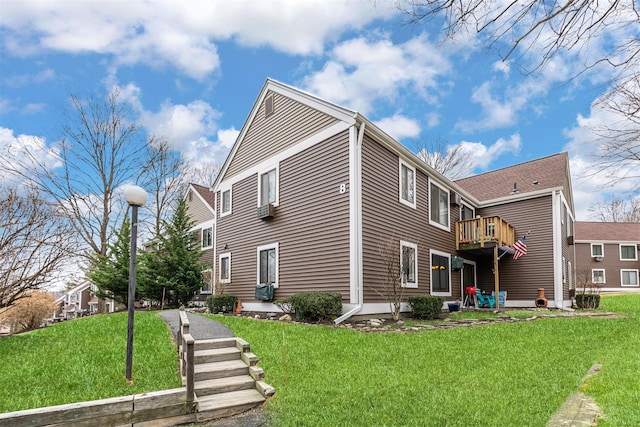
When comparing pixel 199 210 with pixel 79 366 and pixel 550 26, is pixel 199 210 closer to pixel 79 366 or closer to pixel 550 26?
pixel 79 366

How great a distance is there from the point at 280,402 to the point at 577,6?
4926mm

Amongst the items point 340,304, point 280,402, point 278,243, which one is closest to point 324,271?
point 340,304

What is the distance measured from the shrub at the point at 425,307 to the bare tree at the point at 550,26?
8.21 meters

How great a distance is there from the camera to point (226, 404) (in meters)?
4.93

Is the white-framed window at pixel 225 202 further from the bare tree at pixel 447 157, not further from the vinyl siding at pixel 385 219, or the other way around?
the bare tree at pixel 447 157

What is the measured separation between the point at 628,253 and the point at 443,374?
3524 centimetres

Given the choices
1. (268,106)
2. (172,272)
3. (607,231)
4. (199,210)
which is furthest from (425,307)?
(607,231)

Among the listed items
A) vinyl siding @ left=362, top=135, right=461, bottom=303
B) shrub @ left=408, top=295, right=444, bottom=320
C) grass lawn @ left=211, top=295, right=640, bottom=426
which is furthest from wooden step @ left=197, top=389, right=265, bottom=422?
shrub @ left=408, top=295, right=444, bottom=320

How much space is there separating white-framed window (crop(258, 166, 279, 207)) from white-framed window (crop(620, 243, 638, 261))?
31524 millimetres

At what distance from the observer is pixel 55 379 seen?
5723 millimetres

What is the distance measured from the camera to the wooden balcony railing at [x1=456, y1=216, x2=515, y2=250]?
15062mm

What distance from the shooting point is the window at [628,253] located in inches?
1283

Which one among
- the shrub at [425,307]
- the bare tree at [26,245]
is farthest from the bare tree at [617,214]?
the bare tree at [26,245]

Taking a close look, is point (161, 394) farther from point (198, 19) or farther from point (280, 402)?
point (198, 19)
